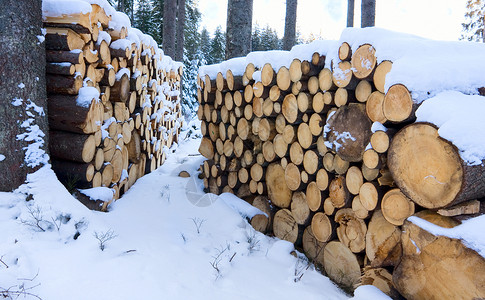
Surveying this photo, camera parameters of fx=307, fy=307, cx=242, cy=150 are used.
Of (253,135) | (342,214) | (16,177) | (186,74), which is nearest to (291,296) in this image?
(342,214)

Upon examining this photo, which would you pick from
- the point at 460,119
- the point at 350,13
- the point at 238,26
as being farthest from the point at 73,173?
the point at 350,13

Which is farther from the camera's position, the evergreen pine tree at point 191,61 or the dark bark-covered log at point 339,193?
the evergreen pine tree at point 191,61

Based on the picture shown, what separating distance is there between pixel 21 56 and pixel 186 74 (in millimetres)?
15367

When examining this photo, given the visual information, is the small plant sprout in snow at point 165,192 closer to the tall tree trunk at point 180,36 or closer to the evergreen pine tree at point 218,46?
the tall tree trunk at point 180,36

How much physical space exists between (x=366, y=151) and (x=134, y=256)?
208cm

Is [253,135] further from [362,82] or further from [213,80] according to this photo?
[362,82]

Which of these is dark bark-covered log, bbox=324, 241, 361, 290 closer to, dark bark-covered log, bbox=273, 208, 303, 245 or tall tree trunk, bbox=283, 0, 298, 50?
dark bark-covered log, bbox=273, 208, 303, 245

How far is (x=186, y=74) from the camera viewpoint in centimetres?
1770

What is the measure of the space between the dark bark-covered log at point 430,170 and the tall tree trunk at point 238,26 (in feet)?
14.5

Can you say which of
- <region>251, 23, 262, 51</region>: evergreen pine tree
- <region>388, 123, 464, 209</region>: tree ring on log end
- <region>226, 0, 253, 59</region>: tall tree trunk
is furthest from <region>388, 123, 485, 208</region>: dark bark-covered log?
<region>251, 23, 262, 51</region>: evergreen pine tree

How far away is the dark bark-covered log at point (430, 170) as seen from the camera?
1.71 metres

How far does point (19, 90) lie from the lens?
2.81 metres

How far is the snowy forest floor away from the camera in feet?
6.86

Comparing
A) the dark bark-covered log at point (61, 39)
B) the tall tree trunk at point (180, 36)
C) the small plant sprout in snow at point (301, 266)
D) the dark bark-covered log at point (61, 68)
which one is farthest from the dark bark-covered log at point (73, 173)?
the tall tree trunk at point (180, 36)
